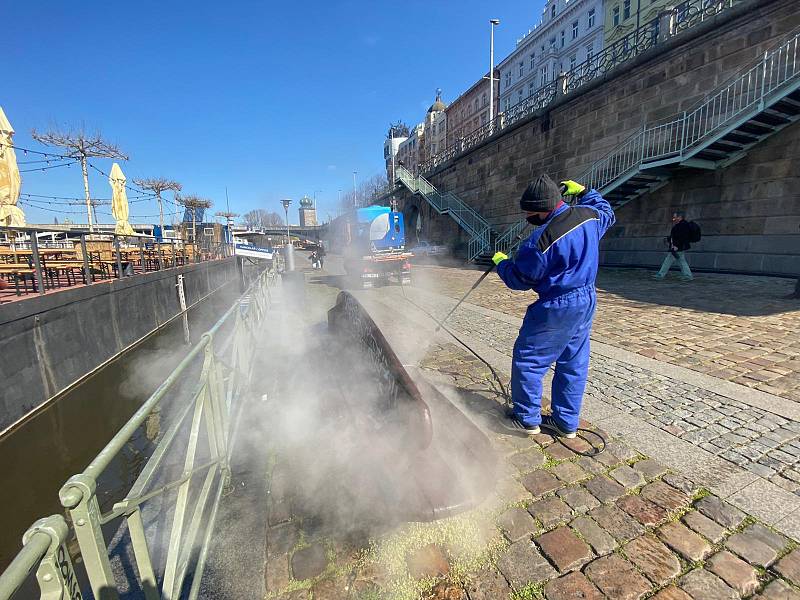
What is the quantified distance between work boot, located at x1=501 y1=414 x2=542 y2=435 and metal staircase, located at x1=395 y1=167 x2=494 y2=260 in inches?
701

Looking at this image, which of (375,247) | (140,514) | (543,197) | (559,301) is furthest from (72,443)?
(375,247)

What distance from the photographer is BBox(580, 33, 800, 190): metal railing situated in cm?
891

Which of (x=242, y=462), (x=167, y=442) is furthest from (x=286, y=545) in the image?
(x=242, y=462)

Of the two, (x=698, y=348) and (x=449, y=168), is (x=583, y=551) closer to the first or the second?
(x=698, y=348)

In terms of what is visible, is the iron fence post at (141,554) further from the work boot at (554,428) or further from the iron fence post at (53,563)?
the work boot at (554,428)

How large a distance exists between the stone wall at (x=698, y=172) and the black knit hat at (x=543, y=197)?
35.6ft

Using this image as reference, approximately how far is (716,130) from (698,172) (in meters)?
1.73

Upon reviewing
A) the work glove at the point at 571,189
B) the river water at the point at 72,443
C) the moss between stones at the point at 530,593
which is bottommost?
the river water at the point at 72,443

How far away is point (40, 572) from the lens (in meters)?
0.88

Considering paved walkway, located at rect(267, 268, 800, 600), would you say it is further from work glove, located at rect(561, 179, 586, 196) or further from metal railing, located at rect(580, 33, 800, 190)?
metal railing, located at rect(580, 33, 800, 190)

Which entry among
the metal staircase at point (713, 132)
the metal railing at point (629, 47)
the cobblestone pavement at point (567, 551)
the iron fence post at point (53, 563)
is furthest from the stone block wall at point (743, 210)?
the iron fence post at point (53, 563)

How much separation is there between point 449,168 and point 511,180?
865cm

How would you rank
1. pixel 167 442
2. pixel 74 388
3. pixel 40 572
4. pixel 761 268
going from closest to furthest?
pixel 40 572 < pixel 167 442 < pixel 74 388 < pixel 761 268

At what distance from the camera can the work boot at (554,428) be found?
3064mm
